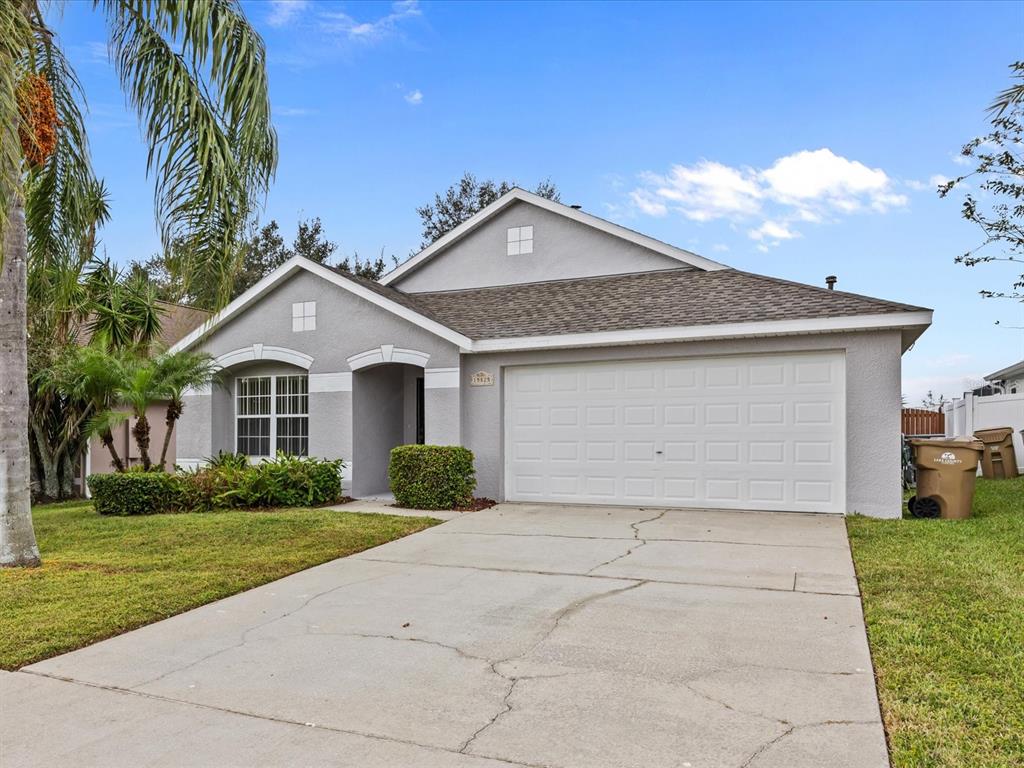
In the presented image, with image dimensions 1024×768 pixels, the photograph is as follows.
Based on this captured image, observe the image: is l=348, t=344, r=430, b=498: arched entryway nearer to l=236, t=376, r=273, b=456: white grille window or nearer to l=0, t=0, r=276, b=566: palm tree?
l=236, t=376, r=273, b=456: white grille window

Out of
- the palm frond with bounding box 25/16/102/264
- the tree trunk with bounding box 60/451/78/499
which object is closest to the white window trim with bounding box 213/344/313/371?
the palm frond with bounding box 25/16/102/264

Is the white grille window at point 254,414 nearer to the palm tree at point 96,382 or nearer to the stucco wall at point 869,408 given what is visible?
the palm tree at point 96,382

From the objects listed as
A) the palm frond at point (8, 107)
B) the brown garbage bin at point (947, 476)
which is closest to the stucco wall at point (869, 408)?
the brown garbage bin at point (947, 476)

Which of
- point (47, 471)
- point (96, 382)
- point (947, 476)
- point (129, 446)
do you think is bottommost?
point (47, 471)

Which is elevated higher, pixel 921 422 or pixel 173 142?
pixel 173 142

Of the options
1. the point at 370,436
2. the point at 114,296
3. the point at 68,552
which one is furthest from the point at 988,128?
the point at 114,296

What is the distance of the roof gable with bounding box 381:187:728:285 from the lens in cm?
1459

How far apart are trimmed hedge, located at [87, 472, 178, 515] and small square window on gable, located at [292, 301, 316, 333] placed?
359 cm

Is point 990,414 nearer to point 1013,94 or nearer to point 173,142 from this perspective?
point 1013,94

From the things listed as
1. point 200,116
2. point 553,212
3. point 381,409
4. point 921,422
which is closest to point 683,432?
point 381,409

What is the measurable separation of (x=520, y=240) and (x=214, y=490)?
8.04 meters

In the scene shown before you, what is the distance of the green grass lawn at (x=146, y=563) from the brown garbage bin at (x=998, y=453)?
42.3ft

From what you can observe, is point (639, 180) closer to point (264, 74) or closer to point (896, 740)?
point (264, 74)

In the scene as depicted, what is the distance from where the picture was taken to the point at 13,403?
7.79 m
